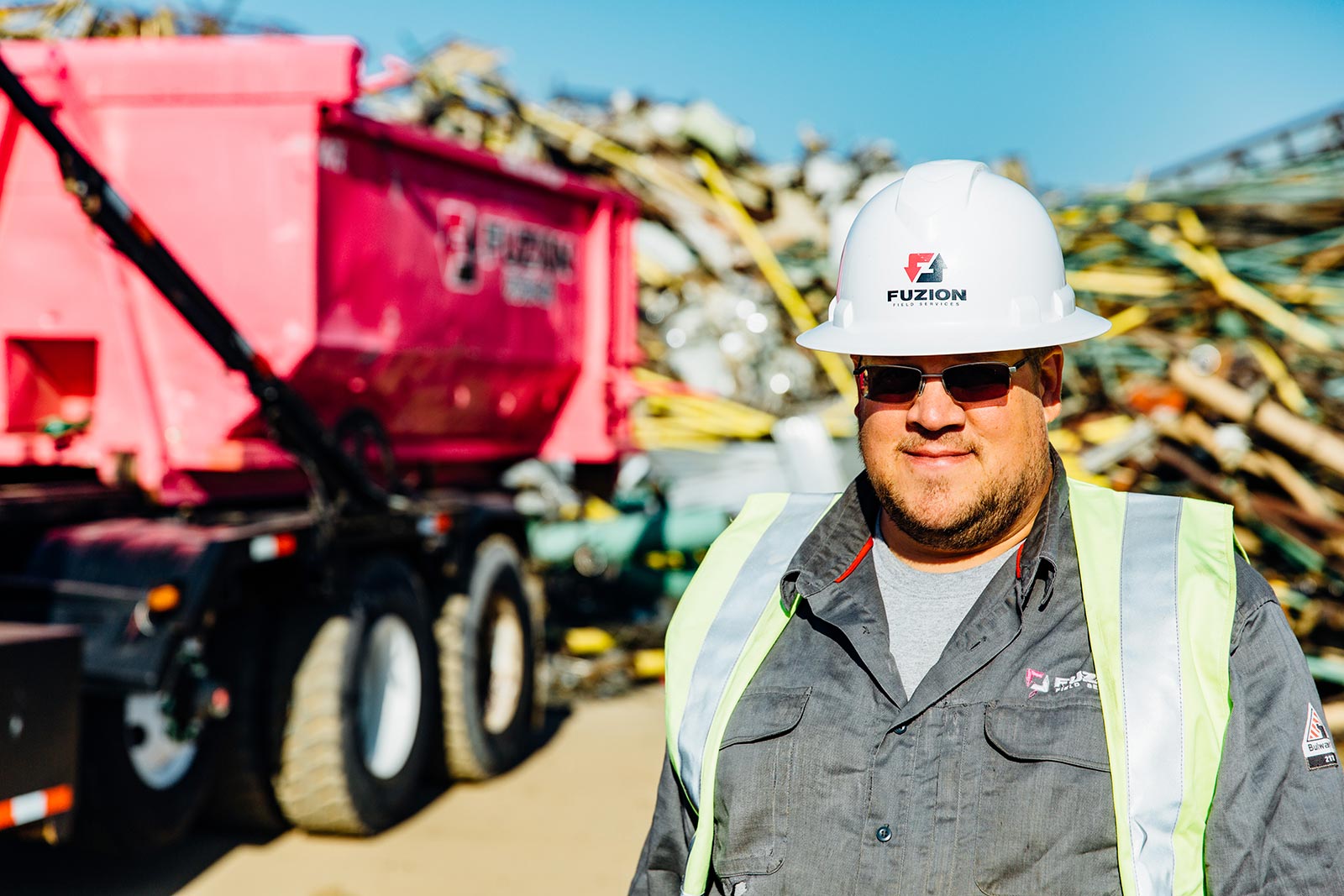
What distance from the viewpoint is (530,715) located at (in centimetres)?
688

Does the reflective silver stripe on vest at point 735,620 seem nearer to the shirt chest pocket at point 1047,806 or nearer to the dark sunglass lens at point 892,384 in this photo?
the dark sunglass lens at point 892,384

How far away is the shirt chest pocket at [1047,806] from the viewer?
5.56 feet

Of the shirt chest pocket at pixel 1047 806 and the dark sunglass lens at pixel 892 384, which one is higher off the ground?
the dark sunglass lens at pixel 892 384

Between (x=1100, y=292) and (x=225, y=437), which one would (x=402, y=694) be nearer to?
(x=225, y=437)

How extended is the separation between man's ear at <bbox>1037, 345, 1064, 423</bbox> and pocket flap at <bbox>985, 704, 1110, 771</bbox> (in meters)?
0.52

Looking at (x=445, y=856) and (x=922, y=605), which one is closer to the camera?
(x=922, y=605)

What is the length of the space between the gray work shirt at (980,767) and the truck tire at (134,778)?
2.76 m

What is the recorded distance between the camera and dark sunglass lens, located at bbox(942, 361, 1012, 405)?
1.97 metres

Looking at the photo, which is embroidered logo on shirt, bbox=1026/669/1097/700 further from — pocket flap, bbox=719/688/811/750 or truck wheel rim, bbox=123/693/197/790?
truck wheel rim, bbox=123/693/197/790

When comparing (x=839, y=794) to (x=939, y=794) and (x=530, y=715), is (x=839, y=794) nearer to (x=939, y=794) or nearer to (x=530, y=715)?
(x=939, y=794)

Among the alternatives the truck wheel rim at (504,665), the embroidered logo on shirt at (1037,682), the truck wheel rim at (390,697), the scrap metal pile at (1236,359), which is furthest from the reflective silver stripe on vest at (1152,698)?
the scrap metal pile at (1236,359)

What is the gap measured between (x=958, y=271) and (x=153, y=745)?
11.3 ft

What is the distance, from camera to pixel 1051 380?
212 cm

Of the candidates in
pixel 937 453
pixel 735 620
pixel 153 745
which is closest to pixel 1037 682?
pixel 937 453
